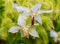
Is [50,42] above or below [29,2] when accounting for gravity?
below

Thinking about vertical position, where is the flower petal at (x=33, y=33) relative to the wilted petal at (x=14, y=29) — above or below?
below

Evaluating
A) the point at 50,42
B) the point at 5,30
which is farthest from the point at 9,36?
the point at 50,42

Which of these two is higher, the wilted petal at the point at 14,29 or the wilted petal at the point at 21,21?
the wilted petal at the point at 21,21

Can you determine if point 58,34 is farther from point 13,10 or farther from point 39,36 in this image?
point 13,10

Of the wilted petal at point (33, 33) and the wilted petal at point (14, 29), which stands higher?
the wilted petal at point (14, 29)

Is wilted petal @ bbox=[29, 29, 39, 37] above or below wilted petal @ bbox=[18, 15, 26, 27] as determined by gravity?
below

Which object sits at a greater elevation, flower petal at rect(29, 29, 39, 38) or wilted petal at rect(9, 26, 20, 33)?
wilted petal at rect(9, 26, 20, 33)

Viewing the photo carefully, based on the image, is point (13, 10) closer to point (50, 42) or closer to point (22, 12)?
point (22, 12)

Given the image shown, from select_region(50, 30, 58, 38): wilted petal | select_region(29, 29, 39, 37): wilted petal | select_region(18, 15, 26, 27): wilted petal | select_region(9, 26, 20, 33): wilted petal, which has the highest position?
select_region(18, 15, 26, 27): wilted petal

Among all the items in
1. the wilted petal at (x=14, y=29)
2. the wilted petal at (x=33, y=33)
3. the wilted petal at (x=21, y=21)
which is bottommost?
the wilted petal at (x=33, y=33)

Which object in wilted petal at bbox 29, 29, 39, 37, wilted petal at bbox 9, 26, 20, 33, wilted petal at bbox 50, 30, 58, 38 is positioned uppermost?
wilted petal at bbox 9, 26, 20, 33

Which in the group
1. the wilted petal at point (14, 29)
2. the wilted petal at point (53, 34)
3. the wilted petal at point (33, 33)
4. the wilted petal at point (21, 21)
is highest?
the wilted petal at point (21, 21)
